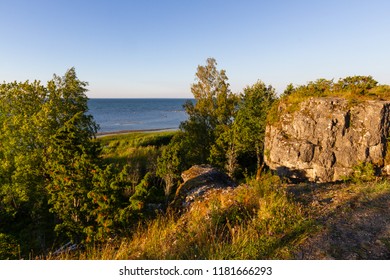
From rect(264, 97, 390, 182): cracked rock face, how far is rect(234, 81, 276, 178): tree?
16.8 feet

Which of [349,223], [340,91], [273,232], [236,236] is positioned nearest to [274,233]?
[273,232]

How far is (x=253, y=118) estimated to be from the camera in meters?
22.8

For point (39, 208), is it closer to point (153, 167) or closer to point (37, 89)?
point (37, 89)

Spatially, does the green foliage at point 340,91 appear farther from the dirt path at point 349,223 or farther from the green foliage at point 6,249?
the green foliage at point 6,249

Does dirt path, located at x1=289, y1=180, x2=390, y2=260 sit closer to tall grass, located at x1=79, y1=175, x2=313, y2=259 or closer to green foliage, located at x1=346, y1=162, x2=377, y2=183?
tall grass, located at x1=79, y1=175, x2=313, y2=259

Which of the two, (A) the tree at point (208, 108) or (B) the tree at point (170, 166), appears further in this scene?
(A) the tree at point (208, 108)

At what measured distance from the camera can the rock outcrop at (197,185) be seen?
935cm

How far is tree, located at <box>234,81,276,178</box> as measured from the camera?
20.6 metres

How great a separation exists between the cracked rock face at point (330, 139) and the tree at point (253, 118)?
201 inches

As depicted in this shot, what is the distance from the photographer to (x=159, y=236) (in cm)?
512

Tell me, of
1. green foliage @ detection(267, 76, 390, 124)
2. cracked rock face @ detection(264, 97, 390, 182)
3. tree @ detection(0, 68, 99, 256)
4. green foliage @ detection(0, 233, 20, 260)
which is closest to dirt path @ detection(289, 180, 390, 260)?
cracked rock face @ detection(264, 97, 390, 182)

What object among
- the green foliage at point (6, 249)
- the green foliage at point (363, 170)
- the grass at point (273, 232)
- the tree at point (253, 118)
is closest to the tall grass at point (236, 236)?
the grass at point (273, 232)

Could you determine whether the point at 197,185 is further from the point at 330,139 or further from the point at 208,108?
the point at 208,108

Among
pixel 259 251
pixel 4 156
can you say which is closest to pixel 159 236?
pixel 259 251
